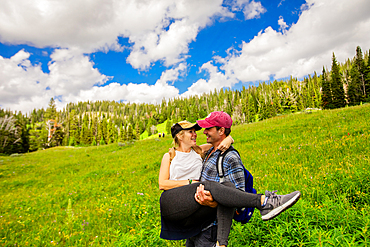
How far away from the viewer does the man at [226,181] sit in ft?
6.53

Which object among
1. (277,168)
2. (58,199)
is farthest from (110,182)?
(277,168)

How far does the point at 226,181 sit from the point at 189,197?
526 millimetres

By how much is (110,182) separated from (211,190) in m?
9.04

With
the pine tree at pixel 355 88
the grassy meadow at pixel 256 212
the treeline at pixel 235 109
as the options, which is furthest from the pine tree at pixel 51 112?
the pine tree at pixel 355 88

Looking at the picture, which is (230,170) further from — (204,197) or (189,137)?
(189,137)

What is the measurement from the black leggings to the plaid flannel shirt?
118 mm

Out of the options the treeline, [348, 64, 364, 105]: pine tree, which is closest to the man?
the treeline

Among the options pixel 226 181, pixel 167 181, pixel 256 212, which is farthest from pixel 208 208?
pixel 256 212

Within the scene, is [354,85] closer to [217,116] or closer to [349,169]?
[349,169]

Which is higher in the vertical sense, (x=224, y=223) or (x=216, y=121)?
(x=216, y=121)

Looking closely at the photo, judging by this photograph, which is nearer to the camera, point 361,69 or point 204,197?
point 204,197

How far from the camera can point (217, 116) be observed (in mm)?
2621

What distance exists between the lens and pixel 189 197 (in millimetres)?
2176

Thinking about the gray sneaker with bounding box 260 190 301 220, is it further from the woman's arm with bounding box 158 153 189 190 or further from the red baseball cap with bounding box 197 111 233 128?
the red baseball cap with bounding box 197 111 233 128
